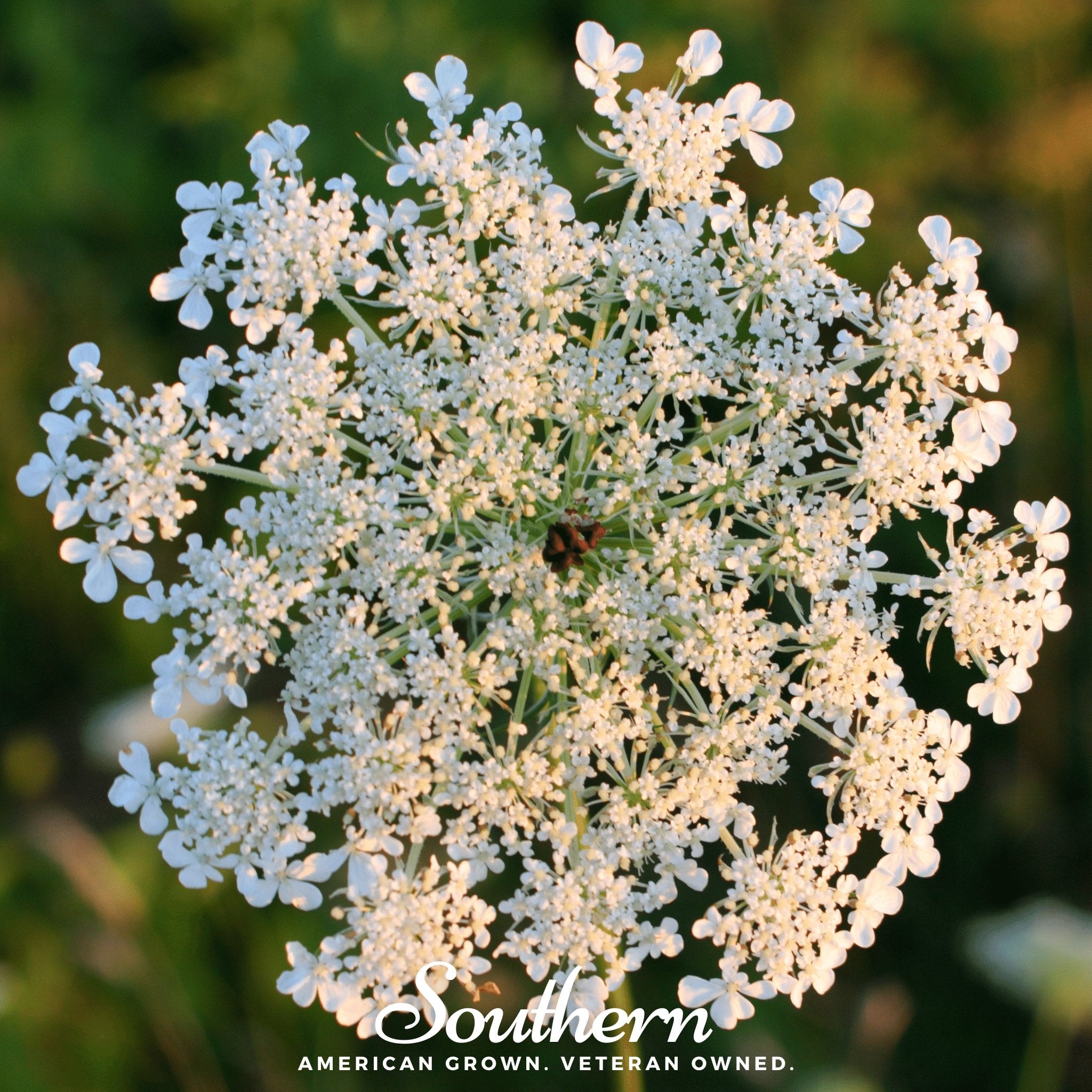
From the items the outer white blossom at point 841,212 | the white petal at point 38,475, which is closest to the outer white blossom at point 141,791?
the white petal at point 38,475

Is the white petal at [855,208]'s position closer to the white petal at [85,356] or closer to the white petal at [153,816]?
the white petal at [85,356]

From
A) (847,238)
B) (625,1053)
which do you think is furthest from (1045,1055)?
(847,238)

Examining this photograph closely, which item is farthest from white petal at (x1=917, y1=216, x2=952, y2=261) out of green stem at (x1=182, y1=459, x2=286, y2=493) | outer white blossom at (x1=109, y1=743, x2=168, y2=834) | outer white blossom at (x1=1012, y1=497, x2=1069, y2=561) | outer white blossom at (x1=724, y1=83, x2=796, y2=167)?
outer white blossom at (x1=109, y1=743, x2=168, y2=834)

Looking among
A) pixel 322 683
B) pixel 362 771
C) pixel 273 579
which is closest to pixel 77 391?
pixel 273 579

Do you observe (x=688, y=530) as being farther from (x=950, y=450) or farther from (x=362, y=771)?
(x=362, y=771)

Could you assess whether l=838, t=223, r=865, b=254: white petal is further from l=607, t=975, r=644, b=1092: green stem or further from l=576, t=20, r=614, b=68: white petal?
l=607, t=975, r=644, b=1092: green stem

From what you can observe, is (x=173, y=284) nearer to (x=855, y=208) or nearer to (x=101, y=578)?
(x=101, y=578)

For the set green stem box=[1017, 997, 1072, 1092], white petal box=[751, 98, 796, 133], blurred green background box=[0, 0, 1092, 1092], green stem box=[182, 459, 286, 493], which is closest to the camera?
green stem box=[182, 459, 286, 493]
